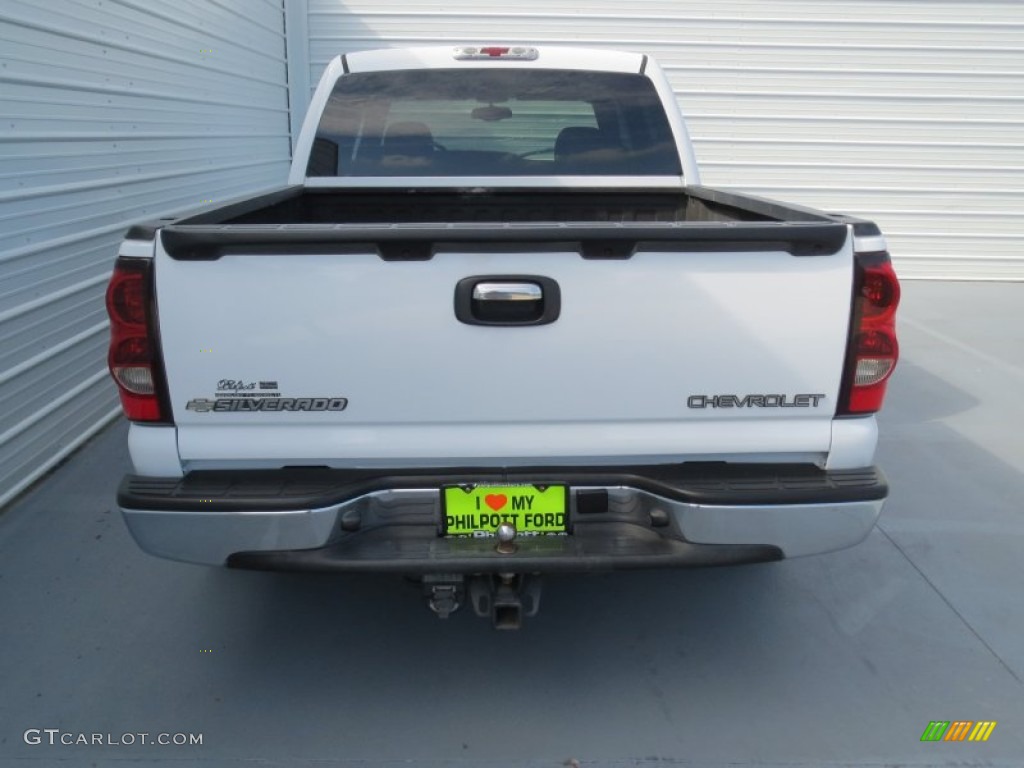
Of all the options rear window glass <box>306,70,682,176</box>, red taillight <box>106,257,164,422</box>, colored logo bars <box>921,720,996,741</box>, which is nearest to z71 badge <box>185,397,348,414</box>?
red taillight <box>106,257,164,422</box>

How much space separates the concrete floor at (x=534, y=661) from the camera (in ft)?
8.75

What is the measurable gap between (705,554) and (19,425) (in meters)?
3.33

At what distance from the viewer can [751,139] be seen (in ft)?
32.7

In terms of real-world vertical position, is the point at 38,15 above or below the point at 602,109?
above

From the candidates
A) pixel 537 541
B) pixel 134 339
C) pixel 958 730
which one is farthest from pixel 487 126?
pixel 958 730

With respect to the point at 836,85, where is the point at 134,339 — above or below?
below

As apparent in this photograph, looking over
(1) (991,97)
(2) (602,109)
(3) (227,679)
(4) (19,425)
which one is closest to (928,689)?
(3) (227,679)

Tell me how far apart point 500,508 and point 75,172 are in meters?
3.56

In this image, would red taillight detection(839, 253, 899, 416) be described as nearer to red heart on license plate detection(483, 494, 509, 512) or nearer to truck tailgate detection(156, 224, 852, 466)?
truck tailgate detection(156, 224, 852, 466)

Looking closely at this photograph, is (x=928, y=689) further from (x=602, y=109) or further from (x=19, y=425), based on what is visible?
(x=19, y=425)

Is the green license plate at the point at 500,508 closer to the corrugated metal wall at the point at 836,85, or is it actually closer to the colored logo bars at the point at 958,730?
the colored logo bars at the point at 958,730

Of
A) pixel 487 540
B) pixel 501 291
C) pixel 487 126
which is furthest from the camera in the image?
pixel 487 126

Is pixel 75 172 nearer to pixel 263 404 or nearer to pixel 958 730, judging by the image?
pixel 263 404

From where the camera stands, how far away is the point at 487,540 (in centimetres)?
254
